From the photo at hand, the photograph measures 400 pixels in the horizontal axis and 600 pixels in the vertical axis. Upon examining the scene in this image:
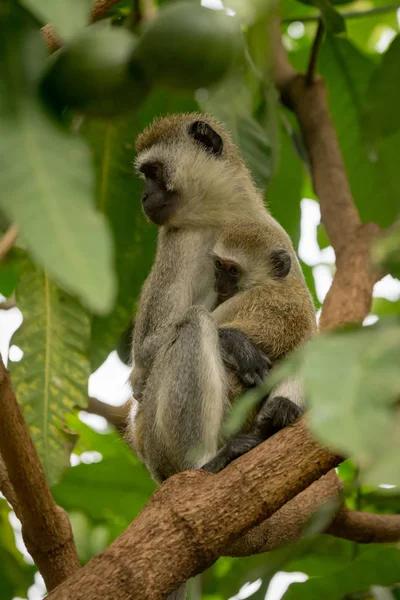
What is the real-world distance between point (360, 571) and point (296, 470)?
36cm

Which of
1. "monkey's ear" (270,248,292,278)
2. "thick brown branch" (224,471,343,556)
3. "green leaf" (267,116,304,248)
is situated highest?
"monkey's ear" (270,248,292,278)

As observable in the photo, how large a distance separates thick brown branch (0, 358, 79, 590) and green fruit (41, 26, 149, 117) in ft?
3.00

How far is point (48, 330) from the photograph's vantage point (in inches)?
134

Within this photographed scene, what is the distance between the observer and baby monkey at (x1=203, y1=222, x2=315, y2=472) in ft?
12.1

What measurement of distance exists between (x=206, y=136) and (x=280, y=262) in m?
0.99

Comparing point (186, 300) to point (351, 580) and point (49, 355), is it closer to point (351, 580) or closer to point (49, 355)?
point (49, 355)


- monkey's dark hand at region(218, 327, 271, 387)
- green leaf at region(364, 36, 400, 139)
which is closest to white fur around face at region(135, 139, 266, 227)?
monkey's dark hand at region(218, 327, 271, 387)

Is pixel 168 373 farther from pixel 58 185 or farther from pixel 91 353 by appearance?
pixel 58 185

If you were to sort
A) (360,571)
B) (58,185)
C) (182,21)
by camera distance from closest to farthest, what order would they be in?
1. (58,185)
2. (182,21)
3. (360,571)

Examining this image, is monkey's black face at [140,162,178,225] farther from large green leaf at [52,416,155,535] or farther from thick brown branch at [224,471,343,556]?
thick brown branch at [224,471,343,556]

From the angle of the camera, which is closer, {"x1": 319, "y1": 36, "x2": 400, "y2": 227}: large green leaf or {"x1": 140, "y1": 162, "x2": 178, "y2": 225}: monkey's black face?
{"x1": 140, "y1": 162, "x2": 178, "y2": 225}: monkey's black face

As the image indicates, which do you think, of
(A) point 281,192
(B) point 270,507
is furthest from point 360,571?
(A) point 281,192

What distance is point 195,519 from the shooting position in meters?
2.29

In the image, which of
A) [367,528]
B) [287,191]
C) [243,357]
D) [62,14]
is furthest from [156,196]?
[62,14]
